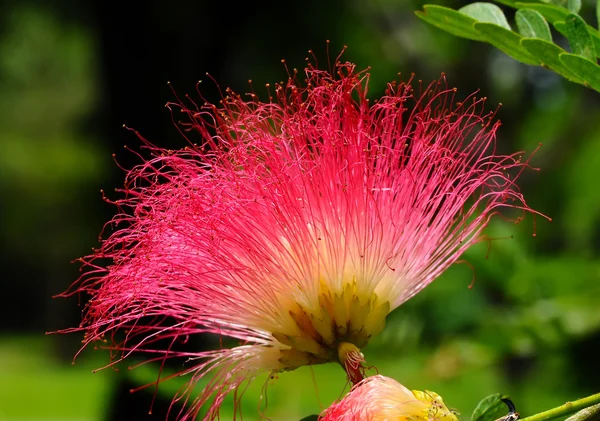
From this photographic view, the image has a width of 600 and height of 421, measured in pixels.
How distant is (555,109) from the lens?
5.41 metres

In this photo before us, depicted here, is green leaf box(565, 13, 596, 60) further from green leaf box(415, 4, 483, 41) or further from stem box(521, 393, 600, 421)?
stem box(521, 393, 600, 421)

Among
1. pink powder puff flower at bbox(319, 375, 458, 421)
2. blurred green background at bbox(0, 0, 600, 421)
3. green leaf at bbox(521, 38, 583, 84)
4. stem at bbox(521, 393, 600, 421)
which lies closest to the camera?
stem at bbox(521, 393, 600, 421)

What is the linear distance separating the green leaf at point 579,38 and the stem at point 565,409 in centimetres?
76

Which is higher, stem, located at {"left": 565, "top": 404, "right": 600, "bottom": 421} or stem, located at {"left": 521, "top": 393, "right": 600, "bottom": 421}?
stem, located at {"left": 521, "top": 393, "right": 600, "bottom": 421}

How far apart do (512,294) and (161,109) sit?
389 cm

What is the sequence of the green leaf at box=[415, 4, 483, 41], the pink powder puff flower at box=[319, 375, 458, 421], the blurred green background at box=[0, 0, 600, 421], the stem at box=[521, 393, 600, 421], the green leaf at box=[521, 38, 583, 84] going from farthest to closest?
the blurred green background at box=[0, 0, 600, 421]
the green leaf at box=[415, 4, 483, 41]
the green leaf at box=[521, 38, 583, 84]
the pink powder puff flower at box=[319, 375, 458, 421]
the stem at box=[521, 393, 600, 421]

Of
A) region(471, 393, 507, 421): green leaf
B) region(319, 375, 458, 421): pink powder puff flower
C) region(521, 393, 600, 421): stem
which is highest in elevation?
region(319, 375, 458, 421): pink powder puff flower

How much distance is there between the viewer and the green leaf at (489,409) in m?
1.80

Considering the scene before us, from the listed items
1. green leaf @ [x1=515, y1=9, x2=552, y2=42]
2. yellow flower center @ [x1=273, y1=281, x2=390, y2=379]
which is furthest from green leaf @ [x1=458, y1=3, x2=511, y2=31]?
yellow flower center @ [x1=273, y1=281, x2=390, y2=379]

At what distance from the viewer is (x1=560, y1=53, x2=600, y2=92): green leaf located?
1723mm

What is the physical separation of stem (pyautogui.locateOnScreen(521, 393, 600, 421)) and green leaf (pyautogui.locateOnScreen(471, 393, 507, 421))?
0.87 feet

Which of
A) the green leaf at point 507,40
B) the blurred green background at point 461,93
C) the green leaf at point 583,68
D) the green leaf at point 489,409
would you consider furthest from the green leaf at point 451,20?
the blurred green background at point 461,93

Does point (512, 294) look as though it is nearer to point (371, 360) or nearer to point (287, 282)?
point (371, 360)

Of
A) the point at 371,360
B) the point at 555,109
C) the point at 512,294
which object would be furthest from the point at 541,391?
the point at 555,109
